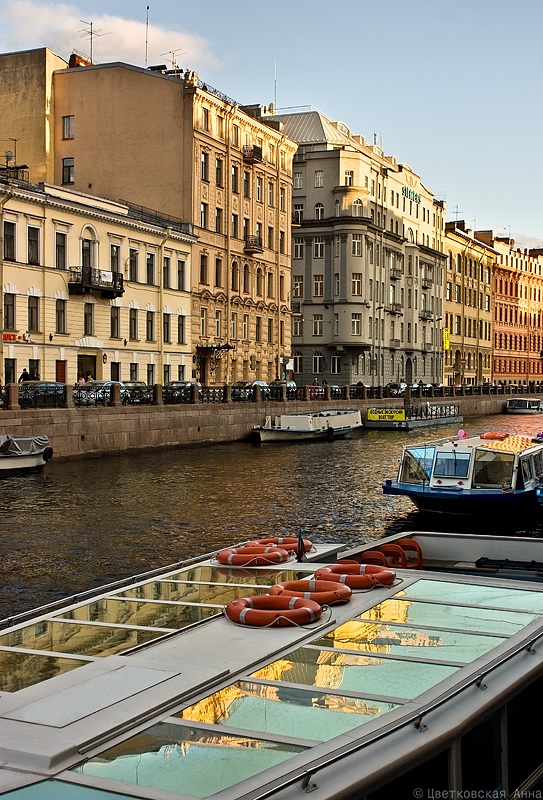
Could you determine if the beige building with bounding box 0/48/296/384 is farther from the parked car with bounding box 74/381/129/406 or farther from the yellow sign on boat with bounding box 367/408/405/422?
the parked car with bounding box 74/381/129/406

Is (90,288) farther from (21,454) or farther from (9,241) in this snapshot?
(21,454)

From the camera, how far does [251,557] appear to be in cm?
870

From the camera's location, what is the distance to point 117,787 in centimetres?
408

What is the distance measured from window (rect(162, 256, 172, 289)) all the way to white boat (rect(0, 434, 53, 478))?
20610 millimetres

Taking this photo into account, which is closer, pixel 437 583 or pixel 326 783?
A: pixel 326 783

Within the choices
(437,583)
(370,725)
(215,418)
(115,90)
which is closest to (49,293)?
(215,418)

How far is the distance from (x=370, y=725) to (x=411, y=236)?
7792 centimetres

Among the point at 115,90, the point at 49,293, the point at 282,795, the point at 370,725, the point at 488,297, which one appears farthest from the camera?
the point at 488,297

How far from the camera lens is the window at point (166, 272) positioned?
47875mm

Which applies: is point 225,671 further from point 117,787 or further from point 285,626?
point 117,787

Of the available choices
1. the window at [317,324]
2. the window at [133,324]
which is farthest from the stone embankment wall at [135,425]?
the window at [317,324]

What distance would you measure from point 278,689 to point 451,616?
6.47 feet

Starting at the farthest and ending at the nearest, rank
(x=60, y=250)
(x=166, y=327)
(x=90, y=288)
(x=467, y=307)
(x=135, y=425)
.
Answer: (x=467, y=307), (x=166, y=327), (x=90, y=288), (x=60, y=250), (x=135, y=425)

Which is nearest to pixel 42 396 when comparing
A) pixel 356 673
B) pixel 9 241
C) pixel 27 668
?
pixel 9 241
